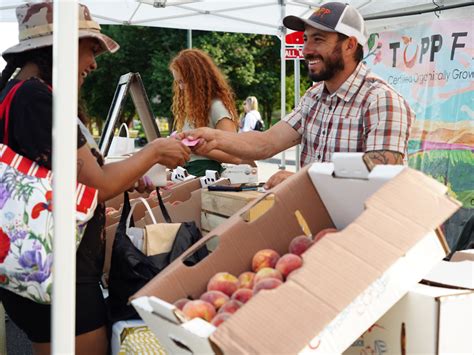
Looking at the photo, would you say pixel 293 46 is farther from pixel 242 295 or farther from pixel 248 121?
pixel 242 295

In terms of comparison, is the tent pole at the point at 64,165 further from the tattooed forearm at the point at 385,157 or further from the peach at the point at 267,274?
the tattooed forearm at the point at 385,157

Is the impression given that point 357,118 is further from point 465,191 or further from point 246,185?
point 465,191

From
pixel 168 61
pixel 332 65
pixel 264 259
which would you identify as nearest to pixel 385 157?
pixel 332 65

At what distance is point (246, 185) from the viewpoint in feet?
10.4

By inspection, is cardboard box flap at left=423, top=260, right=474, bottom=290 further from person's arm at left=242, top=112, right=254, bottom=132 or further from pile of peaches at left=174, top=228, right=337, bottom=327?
person's arm at left=242, top=112, right=254, bottom=132

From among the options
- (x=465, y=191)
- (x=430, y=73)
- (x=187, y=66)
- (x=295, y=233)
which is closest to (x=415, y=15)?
(x=430, y=73)

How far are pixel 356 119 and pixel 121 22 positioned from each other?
230 inches

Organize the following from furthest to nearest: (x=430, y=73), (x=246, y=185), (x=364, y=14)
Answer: (x=364, y=14) < (x=430, y=73) < (x=246, y=185)

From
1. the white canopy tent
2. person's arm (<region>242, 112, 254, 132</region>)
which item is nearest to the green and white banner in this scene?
the white canopy tent

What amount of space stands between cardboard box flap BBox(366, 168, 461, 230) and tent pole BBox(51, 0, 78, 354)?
26.3 inches

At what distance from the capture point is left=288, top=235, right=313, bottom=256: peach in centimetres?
177

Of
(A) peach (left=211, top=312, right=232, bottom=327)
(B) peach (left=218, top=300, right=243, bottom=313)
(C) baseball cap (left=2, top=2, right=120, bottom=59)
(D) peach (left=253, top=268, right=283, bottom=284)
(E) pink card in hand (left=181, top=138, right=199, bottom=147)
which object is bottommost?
(B) peach (left=218, top=300, right=243, bottom=313)

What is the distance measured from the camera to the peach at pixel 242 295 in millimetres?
1600

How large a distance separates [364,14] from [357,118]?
151 inches
